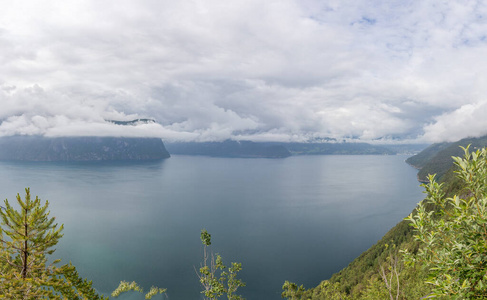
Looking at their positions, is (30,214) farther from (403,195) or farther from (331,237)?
(403,195)

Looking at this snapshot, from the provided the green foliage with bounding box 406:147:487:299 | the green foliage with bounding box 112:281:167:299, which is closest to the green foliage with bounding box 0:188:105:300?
the green foliage with bounding box 406:147:487:299

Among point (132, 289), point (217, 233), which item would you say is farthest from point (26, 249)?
point (217, 233)

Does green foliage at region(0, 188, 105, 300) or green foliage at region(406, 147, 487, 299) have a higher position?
green foliage at region(406, 147, 487, 299)

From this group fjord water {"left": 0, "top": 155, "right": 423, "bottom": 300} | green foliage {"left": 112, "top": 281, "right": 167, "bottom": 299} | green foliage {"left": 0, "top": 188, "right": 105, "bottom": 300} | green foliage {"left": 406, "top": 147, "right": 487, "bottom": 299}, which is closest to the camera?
green foliage {"left": 406, "top": 147, "right": 487, "bottom": 299}

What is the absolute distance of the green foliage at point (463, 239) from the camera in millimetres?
6465

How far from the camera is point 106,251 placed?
8350 cm

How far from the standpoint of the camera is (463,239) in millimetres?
7141

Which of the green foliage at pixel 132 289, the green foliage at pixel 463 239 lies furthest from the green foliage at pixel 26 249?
the green foliage at pixel 132 289

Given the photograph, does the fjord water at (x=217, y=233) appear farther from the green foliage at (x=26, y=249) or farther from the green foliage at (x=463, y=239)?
the green foliage at (x=463, y=239)

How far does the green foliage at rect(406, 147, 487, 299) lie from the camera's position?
Answer: 646 cm

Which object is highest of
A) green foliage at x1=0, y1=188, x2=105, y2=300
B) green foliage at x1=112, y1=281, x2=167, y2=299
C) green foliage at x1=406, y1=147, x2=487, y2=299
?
green foliage at x1=406, y1=147, x2=487, y2=299

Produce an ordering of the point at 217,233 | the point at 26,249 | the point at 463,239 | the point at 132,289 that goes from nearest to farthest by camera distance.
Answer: the point at 463,239
the point at 26,249
the point at 132,289
the point at 217,233

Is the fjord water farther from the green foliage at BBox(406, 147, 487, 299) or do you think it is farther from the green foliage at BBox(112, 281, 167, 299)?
the green foliage at BBox(406, 147, 487, 299)

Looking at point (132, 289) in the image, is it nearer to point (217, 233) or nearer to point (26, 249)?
point (217, 233)
